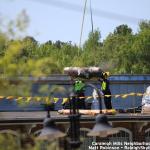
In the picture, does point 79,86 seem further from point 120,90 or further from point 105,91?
point 120,90

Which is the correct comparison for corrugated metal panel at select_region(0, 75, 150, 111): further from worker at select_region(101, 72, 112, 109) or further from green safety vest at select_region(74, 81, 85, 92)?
worker at select_region(101, 72, 112, 109)

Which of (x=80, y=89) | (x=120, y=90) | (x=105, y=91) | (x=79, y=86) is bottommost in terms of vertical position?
(x=120, y=90)

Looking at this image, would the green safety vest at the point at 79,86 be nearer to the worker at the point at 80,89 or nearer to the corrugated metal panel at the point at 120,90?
the worker at the point at 80,89

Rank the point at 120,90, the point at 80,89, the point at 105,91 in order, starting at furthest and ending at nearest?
the point at 120,90 → the point at 105,91 → the point at 80,89

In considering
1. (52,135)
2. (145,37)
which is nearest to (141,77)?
(52,135)

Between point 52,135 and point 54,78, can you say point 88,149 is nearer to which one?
point 54,78

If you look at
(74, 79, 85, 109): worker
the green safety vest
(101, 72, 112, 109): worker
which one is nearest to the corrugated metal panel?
(74, 79, 85, 109): worker

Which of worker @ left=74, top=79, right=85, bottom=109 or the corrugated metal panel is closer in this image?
worker @ left=74, top=79, right=85, bottom=109

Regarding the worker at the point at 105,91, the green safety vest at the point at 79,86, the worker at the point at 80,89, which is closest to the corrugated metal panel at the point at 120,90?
the worker at the point at 80,89

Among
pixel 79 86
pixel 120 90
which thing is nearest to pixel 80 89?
pixel 79 86

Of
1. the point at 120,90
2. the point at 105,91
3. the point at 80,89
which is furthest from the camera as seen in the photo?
the point at 120,90

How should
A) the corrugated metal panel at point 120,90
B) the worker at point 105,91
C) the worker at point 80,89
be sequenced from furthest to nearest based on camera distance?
1. the corrugated metal panel at point 120,90
2. the worker at point 105,91
3. the worker at point 80,89

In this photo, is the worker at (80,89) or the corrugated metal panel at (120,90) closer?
the worker at (80,89)

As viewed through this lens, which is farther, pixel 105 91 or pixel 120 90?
pixel 120 90
